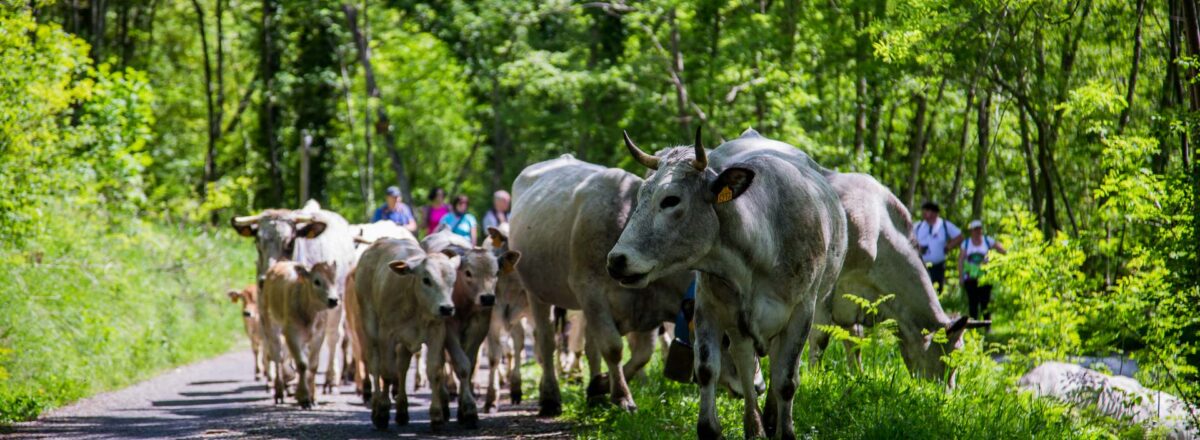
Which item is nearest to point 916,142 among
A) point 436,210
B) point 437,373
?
point 436,210

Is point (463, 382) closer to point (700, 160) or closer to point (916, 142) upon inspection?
point (700, 160)

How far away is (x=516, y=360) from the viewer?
14.5 m

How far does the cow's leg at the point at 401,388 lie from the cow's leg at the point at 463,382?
1.28 ft

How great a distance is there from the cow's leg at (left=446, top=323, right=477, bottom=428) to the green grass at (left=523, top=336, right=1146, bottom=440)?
91 centimetres

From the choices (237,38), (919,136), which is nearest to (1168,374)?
(919,136)

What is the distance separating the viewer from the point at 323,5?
4134 centimetres

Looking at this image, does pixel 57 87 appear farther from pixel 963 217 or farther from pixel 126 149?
pixel 963 217

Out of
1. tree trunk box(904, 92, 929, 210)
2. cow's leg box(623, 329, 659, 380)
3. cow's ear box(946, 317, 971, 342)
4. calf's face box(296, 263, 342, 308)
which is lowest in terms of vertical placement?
cow's leg box(623, 329, 659, 380)

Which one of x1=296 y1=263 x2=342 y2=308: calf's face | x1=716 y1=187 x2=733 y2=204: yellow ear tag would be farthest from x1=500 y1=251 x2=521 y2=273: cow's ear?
x1=716 y1=187 x2=733 y2=204: yellow ear tag

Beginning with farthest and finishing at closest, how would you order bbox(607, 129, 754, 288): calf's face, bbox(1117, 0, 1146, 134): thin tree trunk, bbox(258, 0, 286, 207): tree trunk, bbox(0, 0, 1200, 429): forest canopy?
bbox(258, 0, 286, 207): tree trunk, bbox(1117, 0, 1146, 134): thin tree trunk, bbox(0, 0, 1200, 429): forest canopy, bbox(607, 129, 754, 288): calf's face

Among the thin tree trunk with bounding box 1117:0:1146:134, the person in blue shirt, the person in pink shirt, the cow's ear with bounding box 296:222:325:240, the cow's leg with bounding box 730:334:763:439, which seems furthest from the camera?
the person in pink shirt

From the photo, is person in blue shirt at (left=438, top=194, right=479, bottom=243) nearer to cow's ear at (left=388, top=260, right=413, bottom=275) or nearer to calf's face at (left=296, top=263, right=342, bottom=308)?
calf's face at (left=296, top=263, right=342, bottom=308)

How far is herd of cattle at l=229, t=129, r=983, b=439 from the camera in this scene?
8.43 meters

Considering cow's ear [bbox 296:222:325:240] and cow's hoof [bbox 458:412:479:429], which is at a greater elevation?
cow's ear [bbox 296:222:325:240]
